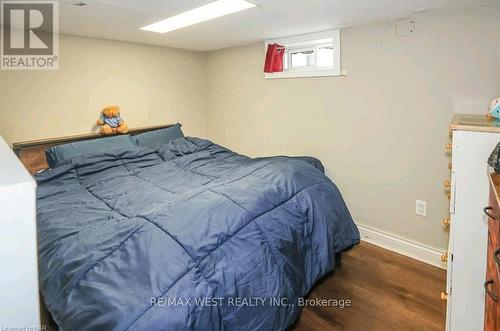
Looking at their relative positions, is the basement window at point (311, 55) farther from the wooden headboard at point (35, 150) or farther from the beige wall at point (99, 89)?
the wooden headboard at point (35, 150)

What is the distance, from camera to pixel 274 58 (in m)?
3.25

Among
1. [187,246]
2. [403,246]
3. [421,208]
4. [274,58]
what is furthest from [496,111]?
[274,58]

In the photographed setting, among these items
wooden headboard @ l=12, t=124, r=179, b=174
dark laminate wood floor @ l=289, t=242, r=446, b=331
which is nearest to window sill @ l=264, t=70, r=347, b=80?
dark laminate wood floor @ l=289, t=242, r=446, b=331

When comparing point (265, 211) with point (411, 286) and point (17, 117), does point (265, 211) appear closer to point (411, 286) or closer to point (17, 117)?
point (411, 286)

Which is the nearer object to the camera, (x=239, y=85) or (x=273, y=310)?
(x=273, y=310)

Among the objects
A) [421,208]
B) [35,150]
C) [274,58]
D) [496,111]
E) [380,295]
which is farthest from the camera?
[274,58]

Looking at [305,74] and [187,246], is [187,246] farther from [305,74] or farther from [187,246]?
[305,74]

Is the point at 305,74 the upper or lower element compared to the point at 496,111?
upper

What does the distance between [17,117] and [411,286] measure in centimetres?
357

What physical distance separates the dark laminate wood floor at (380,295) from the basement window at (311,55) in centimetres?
171

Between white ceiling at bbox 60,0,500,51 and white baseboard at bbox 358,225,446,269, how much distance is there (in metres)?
1.81

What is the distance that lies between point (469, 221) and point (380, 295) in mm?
909

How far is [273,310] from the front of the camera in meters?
1.54

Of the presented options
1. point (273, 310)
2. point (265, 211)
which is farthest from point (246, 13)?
point (273, 310)
